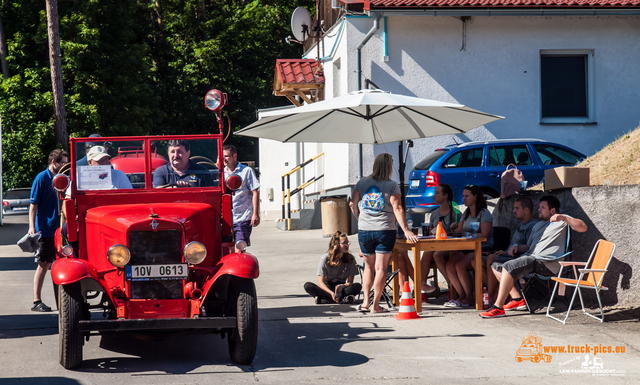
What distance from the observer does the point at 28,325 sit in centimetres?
708

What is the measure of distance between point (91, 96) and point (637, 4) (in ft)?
77.5

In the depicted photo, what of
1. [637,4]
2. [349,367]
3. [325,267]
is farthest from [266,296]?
[637,4]

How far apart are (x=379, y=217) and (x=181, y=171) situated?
229cm

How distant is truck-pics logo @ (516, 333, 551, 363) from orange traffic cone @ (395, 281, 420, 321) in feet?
4.31

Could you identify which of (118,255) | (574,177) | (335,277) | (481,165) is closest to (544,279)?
(574,177)

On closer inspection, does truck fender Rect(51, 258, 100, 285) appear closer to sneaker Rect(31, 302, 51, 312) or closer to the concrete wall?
sneaker Rect(31, 302, 51, 312)

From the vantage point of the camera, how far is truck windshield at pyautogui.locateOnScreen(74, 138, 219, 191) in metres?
6.23

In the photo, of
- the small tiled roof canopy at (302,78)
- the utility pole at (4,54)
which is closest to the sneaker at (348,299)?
the small tiled roof canopy at (302,78)

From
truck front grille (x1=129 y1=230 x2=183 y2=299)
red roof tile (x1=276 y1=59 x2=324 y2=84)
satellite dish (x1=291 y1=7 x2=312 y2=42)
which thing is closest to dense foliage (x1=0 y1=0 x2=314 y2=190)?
satellite dish (x1=291 y1=7 x2=312 y2=42)

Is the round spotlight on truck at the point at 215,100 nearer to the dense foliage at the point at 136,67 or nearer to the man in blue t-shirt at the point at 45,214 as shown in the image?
the man in blue t-shirt at the point at 45,214

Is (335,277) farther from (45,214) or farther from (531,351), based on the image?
(45,214)

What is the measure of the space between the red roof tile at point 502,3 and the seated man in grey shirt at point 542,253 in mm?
9581

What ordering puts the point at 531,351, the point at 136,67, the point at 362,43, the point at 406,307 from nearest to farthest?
the point at 531,351 → the point at 406,307 → the point at 362,43 → the point at 136,67

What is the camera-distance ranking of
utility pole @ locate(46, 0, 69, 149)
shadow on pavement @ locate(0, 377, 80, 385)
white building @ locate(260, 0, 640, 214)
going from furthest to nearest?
utility pole @ locate(46, 0, 69, 149) < white building @ locate(260, 0, 640, 214) < shadow on pavement @ locate(0, 377, 80, 385)
